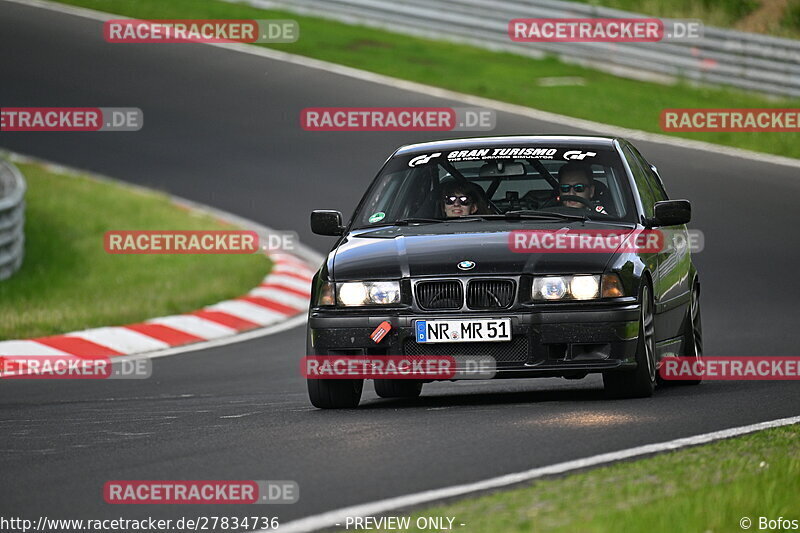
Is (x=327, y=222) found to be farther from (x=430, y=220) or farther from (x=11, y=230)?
(x=11, y=230)

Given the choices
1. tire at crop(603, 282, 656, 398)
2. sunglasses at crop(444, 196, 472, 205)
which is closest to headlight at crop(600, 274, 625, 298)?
tire at crop(603, 282, 656, 398)

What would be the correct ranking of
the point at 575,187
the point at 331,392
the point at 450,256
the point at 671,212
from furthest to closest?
the point at 575,187
the point at 671,212
the point at 331,392
the point at 450,256

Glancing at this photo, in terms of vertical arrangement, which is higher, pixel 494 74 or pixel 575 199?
pixel 575 199

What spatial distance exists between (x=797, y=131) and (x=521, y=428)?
706 inches

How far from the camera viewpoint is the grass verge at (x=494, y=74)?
82.8 feet

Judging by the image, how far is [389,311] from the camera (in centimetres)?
891

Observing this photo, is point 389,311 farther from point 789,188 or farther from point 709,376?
point 789,188

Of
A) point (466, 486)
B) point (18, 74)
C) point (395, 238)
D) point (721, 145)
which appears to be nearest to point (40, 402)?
point (395, 238)

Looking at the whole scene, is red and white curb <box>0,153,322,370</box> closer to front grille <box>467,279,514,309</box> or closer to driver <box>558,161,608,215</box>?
driver <box>558,161,608,215</box>

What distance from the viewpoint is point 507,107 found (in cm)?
2575

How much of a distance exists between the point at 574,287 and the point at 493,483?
253cm

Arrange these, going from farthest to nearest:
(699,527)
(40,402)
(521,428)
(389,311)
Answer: (40,402) → (389,311) → (521,428) → (699,527)

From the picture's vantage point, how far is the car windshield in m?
9.93

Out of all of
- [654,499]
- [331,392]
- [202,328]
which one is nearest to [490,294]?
[331,392]
